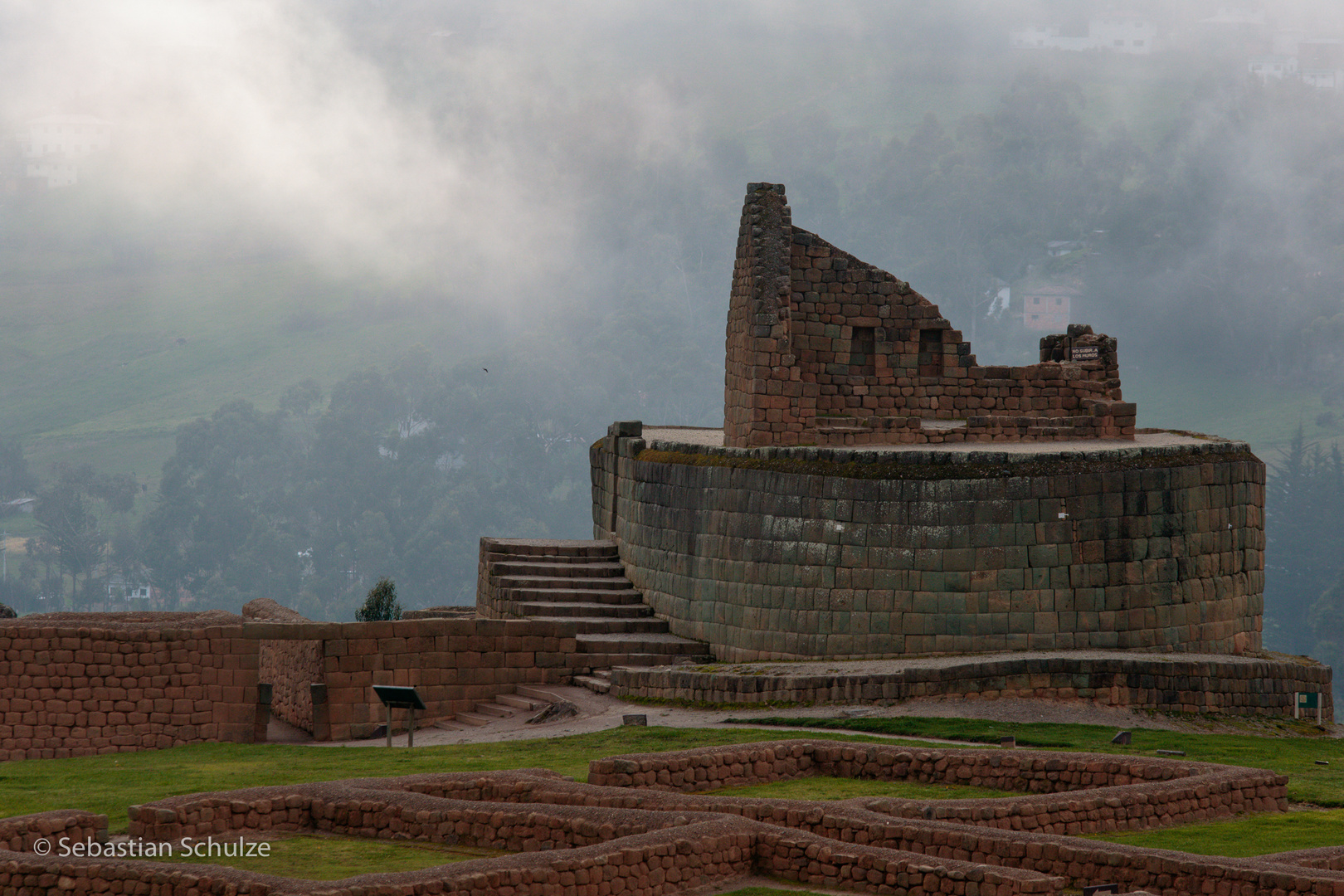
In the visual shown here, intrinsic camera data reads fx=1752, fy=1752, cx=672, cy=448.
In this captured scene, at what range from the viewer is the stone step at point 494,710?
75.9ft

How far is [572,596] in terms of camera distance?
87.2 ft

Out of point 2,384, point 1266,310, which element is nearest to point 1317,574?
point 1266,310

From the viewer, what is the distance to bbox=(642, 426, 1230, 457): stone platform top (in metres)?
24.1

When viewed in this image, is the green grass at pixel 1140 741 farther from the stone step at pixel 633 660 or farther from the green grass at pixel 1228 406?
the green grass at pixel 1228 406

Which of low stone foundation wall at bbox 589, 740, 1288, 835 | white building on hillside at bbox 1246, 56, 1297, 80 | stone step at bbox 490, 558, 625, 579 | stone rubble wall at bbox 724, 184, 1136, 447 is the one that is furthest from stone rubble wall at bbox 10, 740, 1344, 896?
white building on hillside at bbox 1246, 56, 1297, 80

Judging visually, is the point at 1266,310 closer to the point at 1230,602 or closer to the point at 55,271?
the point at 55,271

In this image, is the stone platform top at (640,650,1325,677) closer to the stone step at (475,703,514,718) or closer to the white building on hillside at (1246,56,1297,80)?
the stone step at (475,703,514,718)

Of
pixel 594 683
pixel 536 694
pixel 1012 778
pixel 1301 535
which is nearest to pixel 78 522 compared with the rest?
pixel 1301 535

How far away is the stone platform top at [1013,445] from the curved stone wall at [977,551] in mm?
115

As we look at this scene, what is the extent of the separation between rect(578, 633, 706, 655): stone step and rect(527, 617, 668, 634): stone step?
0.18 meters

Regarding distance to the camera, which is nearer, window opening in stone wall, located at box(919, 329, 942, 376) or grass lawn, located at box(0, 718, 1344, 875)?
grass lawn, located at box(0, 718, 1344, 875)

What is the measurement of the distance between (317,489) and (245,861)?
128 m

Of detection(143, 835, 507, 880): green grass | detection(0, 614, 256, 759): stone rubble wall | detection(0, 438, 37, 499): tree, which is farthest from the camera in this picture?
detection(0, 438, 37, 499): tree

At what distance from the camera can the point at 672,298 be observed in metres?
162
